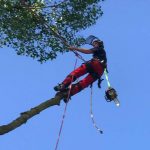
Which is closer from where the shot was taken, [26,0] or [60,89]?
[60,89]

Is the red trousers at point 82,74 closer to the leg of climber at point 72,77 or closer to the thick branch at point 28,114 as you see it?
the leg of climber at point 72,77

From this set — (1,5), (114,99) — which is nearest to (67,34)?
(1,5)

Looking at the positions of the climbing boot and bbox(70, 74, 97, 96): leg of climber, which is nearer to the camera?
the climbing boot

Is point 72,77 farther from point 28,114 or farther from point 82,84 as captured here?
point 28,114

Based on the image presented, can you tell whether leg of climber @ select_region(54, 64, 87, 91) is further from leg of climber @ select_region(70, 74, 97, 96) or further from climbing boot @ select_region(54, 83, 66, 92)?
leg of climber @ select_region(70, 74, 97, 96)

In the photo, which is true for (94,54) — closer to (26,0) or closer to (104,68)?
(104,68)

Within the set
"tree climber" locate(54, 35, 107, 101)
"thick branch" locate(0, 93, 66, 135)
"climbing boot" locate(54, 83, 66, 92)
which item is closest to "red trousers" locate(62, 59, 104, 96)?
"tree climber" locate(54, 35, 107, 101)

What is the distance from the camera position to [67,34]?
580 inches

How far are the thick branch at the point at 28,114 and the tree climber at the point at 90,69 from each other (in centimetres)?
58

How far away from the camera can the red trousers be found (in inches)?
444

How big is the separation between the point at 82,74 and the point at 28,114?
1971 mm

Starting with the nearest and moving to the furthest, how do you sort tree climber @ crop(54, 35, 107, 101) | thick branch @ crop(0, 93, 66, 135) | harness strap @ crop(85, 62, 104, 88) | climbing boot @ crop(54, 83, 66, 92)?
thick branch @ crop(0, 93, 66, 135) < climbing boot @ crop(54, 83, 66, 92) < tree climber @ crop(54, 35, 107, 101) < harness strap @ crop(85, 62, 104, 88)

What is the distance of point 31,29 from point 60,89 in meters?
3.71

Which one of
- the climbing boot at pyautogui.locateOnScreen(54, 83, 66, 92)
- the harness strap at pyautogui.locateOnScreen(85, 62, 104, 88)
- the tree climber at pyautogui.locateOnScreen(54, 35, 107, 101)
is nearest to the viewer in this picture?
the climbing boot at pyautogui.locateOnScreen(54, 83, 66, 92)
